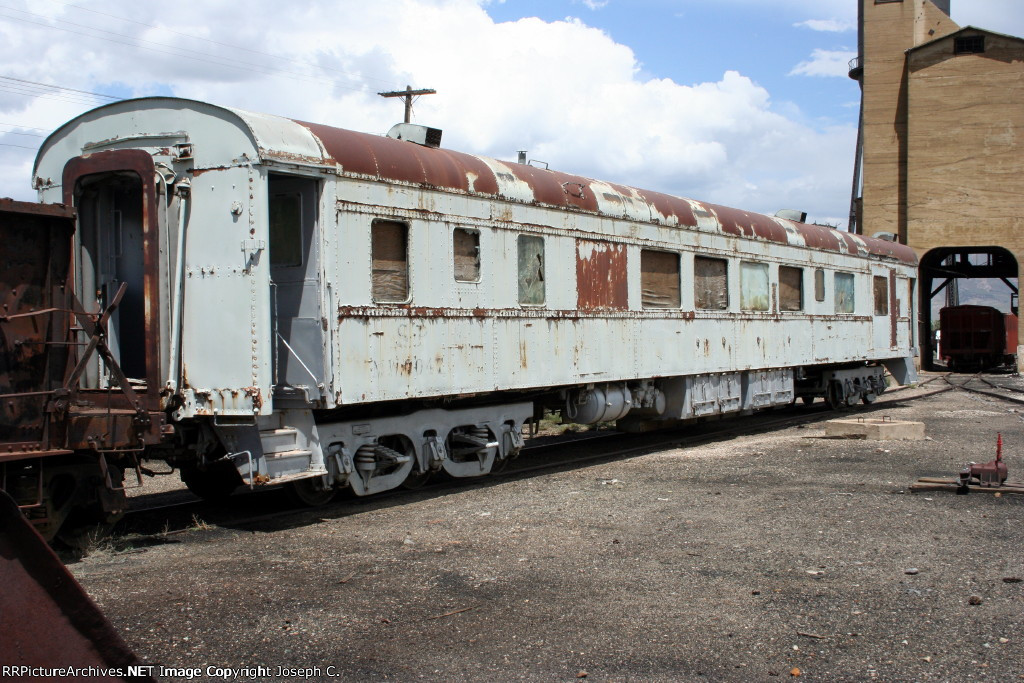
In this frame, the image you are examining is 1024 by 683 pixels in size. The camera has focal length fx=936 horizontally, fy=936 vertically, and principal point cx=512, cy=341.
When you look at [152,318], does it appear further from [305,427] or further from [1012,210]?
[1012,210]

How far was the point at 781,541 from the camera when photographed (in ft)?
22.8

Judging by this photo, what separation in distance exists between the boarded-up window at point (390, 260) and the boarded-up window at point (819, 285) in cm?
964

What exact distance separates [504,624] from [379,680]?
3.23 feet

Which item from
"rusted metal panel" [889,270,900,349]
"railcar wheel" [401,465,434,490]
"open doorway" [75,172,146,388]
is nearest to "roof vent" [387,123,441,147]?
"open doorway" [75,172,146,388]

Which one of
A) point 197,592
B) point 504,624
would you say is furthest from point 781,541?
point 197,592

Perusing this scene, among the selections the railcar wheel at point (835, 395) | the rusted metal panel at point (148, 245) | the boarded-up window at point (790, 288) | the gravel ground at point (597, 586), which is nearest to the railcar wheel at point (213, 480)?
the gravel ground at point (597, 586)

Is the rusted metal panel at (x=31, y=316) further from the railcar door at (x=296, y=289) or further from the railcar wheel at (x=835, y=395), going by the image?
the railcar wheel at (x=835, y=395)

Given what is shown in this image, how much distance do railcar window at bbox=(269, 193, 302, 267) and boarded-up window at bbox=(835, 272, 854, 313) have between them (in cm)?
1166

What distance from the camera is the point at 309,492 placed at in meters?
8.53

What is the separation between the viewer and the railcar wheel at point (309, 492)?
8398 mm

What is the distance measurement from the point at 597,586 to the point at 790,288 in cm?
1059

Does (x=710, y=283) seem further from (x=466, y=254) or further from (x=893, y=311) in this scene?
(x=893, y=311)

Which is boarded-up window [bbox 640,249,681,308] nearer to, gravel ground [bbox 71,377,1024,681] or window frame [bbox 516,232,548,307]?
window frame [bbox 516,232,548,307]

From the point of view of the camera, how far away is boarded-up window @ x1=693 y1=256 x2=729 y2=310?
1298 cm
